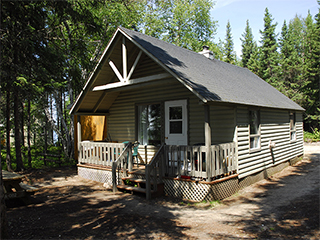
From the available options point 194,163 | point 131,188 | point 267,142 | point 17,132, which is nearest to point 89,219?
point 131,188

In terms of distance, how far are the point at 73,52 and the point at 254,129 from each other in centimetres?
794

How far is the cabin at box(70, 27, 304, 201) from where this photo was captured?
309 inches

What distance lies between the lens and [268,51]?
3791cm

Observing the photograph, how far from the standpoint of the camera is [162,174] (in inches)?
329

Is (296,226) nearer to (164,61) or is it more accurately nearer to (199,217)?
(199,217)

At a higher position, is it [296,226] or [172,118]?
[172,118]

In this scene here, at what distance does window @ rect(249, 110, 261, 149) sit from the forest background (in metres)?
6.53

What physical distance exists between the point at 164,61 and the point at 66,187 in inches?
226

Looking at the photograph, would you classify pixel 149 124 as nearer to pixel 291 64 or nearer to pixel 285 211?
pixel 285 211

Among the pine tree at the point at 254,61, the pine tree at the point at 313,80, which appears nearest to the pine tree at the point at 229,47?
the pine tree at the point at 254,61

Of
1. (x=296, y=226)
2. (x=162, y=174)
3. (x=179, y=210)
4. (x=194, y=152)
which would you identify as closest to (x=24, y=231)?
(x=179, y=210)

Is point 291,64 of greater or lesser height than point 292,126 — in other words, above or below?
above

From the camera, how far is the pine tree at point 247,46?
4203cm

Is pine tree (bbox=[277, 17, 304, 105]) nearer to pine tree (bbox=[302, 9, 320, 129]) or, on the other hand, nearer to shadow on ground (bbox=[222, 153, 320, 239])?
pine tree (bbox=[302, 9, 320, 129])
